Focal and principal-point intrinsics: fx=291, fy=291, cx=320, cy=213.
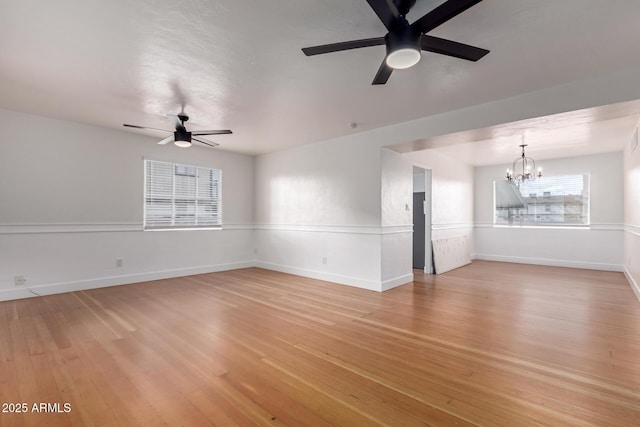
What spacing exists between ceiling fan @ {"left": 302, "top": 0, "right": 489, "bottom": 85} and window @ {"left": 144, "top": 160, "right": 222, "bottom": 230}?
473 cm

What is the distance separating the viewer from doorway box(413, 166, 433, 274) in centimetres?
614

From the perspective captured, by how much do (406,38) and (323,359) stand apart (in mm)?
2499

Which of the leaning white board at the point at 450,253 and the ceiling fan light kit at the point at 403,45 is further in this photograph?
the leaning white board at the point at 450,253

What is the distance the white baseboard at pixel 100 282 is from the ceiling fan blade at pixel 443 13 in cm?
568

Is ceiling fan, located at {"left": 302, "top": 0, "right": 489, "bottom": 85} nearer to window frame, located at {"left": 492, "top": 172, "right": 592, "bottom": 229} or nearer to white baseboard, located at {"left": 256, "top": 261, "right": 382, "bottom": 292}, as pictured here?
white baseboard, located at {"left": 256, "top": 261, "right": 382, "bottom": 292}

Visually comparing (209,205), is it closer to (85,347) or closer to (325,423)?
(85,347)

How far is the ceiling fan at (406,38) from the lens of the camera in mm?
1666

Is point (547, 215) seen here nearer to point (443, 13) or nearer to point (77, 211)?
point (443, 13)

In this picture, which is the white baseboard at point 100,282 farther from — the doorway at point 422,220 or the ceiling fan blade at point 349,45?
the ceiling fan blade at point 349,45

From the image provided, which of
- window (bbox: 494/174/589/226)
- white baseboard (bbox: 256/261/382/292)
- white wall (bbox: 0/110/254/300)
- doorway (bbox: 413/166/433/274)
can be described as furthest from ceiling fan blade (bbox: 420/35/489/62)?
window (bbox: 494/174/589/226)

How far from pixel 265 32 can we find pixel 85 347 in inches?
126

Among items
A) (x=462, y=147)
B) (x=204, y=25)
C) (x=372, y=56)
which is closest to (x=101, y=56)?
(x=204, y=25)

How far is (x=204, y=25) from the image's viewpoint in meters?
2.22

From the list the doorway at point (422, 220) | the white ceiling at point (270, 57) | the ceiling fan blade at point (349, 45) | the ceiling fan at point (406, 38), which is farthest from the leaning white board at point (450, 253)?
the ceiling fan blade at point (349, 45)
